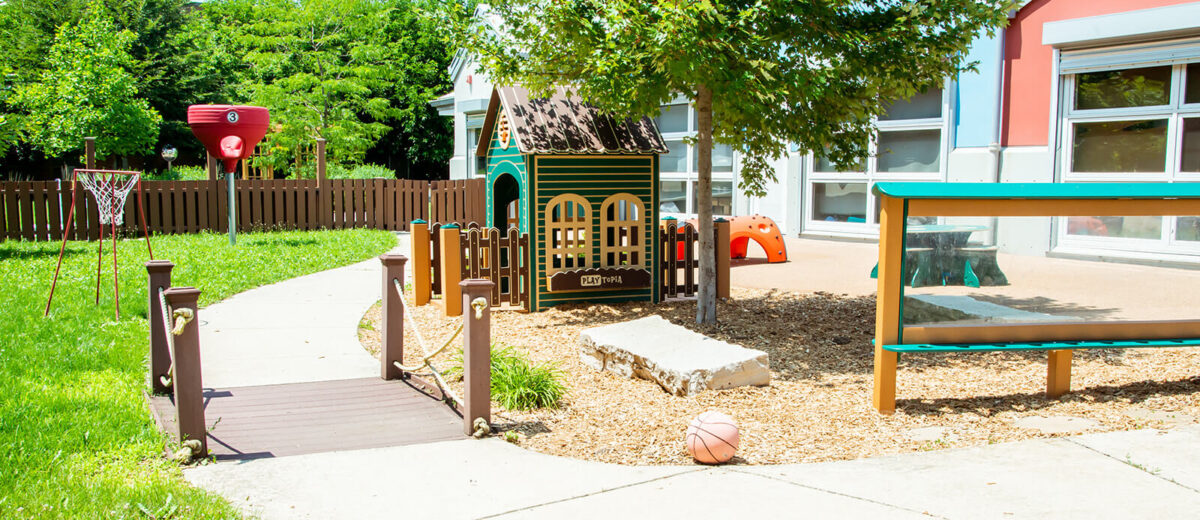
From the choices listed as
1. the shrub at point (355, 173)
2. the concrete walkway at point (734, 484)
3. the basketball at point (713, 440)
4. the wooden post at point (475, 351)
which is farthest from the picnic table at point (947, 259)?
the shrub at point (355, 173)

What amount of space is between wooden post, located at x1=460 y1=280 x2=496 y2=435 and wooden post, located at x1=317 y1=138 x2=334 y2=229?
1566cm

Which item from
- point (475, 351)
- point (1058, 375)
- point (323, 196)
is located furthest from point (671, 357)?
point (323, 196)

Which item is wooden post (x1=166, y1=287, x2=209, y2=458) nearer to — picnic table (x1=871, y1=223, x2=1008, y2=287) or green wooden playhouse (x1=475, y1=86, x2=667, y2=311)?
picnic table (x1=871, y1=223, x2=1008, y2=287)

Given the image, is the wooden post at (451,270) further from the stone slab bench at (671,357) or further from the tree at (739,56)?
the stone slab bench at (671,357)

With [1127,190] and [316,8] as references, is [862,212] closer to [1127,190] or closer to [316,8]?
[1127,190]

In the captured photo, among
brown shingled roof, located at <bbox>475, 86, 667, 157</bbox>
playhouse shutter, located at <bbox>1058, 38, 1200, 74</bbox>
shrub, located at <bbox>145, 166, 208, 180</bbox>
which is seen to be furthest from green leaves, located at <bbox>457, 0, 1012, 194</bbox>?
shrub, located at <bbox>145, 166, 208, 180</bbox>

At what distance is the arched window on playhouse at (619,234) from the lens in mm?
9820

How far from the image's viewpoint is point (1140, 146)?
12492mm

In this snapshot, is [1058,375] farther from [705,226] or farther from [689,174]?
[689,174]

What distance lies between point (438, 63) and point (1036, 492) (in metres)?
40.7

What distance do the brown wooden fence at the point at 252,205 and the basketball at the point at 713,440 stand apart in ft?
53.2

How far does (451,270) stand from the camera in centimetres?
976

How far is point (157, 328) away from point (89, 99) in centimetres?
2482

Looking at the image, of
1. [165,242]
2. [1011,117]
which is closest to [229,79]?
[165,242]
